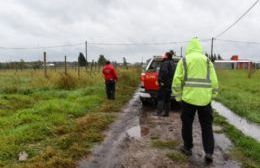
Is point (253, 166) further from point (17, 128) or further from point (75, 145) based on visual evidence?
point (17, 128)

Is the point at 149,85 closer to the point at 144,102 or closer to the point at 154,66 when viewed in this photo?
the point at 154,66

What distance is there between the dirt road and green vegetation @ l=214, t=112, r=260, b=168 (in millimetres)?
158

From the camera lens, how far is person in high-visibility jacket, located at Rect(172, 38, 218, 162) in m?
5.97

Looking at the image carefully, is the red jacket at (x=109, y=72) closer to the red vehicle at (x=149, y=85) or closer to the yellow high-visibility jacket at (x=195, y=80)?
the red vehicle at (x=149, y=85)

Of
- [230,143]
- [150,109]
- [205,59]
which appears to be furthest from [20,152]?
[150,109]

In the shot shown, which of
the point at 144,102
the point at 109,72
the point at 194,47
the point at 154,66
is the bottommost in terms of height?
the point at 144,102

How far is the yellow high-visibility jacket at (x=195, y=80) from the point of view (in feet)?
A: 19.6

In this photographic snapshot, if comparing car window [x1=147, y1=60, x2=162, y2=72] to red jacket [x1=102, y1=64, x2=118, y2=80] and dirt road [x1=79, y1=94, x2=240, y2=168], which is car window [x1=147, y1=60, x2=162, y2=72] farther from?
dirt road [x1=79, y1=94, x2=240, y2=168]

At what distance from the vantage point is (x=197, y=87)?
597 centimetres

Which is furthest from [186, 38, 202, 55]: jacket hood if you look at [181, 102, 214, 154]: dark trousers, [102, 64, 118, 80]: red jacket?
[102, 64, 118, 80]: red jacket

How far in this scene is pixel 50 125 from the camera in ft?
28.0

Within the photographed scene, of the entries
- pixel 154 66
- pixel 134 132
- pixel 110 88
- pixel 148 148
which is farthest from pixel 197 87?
pixel 110 88

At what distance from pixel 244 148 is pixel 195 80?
77.9 inches

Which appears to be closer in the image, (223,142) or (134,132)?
(223,142)
